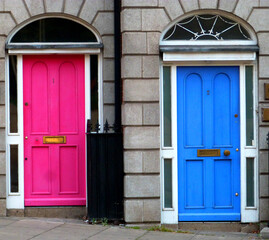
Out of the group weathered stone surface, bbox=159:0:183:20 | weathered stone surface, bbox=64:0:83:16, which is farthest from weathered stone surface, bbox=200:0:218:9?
weathered stone surface, bbox=64:0:83:16

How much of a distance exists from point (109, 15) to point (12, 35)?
160 cm

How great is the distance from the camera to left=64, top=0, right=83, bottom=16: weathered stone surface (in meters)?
9.67

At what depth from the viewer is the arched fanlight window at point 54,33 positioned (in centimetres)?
971

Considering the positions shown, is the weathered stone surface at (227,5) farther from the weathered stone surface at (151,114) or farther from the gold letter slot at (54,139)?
the gold letter slot at (54,139)

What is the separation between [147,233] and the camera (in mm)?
8961

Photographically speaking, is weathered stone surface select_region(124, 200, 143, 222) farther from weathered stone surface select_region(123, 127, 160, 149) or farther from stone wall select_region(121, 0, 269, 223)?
weathered stone surface select_region(123, 127, 160, 149)

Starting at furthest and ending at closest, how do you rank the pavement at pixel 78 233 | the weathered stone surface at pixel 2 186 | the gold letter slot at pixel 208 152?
the weathered stone surface at pixel 2 186, the gold letter slot at pixel 208 152, the pavement at pixel 78 233

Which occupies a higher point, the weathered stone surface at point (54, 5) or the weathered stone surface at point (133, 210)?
the weathered stone surface at point (54, 5)

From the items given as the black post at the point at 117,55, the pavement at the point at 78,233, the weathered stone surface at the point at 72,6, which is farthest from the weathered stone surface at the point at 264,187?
the weathered stone surface at the point at 72,6

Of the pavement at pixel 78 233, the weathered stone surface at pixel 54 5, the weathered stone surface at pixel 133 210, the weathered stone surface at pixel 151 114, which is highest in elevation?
the weathered stone surface at pixel 54 5

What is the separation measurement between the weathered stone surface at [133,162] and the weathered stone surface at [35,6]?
2682mm

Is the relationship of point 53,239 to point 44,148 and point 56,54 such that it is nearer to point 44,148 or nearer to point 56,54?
point 44,148

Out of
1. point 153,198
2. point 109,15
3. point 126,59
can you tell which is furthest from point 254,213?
point 109,15

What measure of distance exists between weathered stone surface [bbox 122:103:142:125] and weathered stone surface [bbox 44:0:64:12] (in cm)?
195
